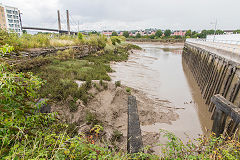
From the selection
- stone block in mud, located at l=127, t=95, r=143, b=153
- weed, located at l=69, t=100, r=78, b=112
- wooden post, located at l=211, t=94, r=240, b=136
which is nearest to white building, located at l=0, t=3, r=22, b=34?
weed, located at l=69, t=100, r=78, b=112

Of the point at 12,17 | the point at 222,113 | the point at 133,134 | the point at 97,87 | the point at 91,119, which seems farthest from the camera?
the point at 12,17

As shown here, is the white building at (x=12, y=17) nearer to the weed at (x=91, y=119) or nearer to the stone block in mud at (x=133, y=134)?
the weed at (x=91, y=119)

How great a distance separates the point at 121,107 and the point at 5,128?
546 cm

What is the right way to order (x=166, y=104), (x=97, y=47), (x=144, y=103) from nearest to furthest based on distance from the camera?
(x=144, y=103)
(x=166, y=104)
(x=97, y=47)

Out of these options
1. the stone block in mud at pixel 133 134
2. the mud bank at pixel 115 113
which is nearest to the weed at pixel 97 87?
the mud bank at pixel 115 113

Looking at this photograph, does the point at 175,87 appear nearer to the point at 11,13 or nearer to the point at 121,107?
the point at 121,107

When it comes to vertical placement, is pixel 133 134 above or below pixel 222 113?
above

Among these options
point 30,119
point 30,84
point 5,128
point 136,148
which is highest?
point 30,84

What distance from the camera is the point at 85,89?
691 centimetres

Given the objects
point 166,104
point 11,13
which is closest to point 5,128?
point 166,104

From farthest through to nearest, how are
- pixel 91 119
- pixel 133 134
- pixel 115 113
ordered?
1. pixel 115 113
2. pixel 91 119
3. pixel 133 134

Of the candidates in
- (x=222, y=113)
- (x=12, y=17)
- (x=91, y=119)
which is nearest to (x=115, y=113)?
(x=91, y=119)

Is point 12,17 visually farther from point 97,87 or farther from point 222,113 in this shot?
point 222,113

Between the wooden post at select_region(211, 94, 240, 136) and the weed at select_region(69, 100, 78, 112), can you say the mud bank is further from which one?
the wooden post at select_region(211, 94, 240, 136)
